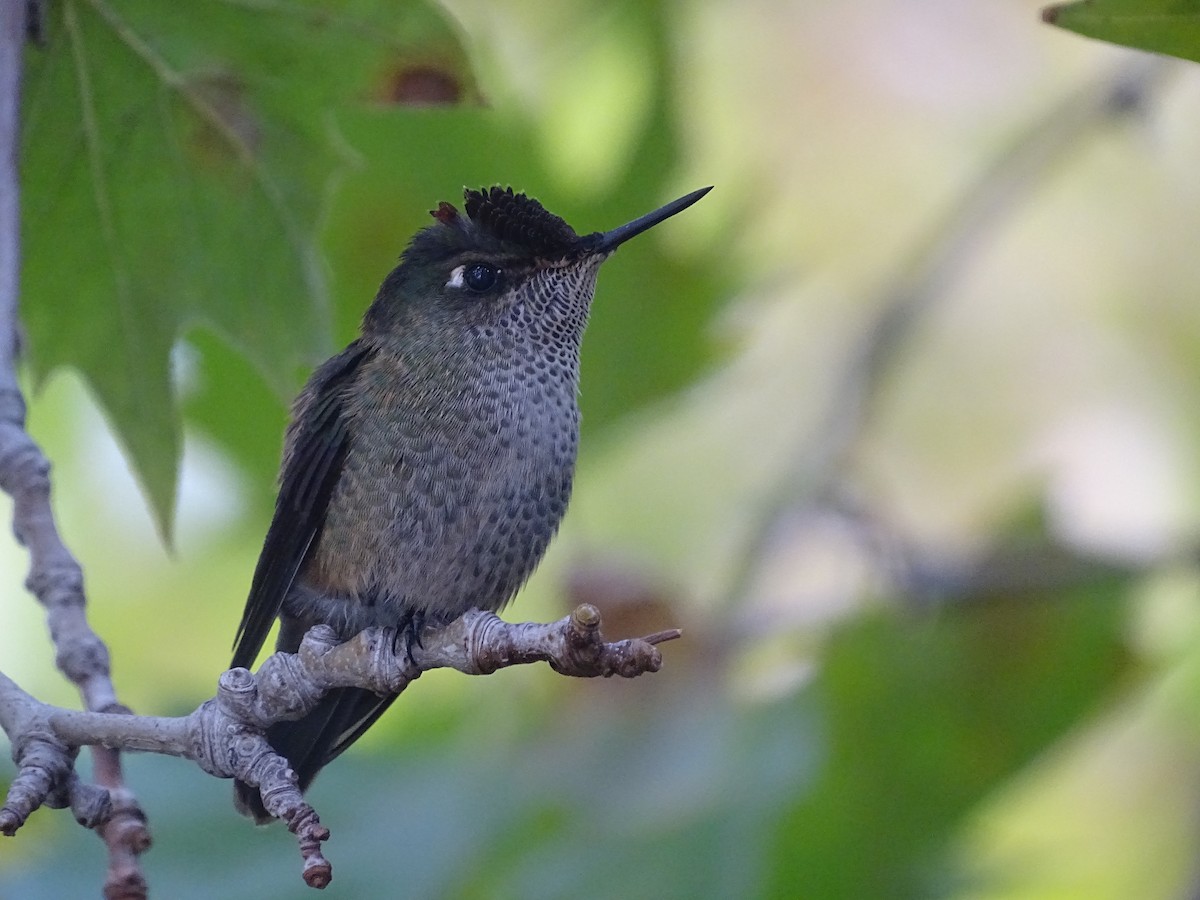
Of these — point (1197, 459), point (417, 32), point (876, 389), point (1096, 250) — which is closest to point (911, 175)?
point (1096, 250)

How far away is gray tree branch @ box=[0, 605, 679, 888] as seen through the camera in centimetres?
183

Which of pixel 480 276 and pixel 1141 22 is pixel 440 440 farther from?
pixel 1141 22

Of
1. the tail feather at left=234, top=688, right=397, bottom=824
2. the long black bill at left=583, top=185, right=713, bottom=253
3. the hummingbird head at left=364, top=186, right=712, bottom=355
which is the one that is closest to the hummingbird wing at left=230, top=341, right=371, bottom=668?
the hummingbird head at left=364, top=186, right=712, bottom=355

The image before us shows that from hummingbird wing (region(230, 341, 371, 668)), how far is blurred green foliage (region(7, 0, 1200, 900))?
0.25ft

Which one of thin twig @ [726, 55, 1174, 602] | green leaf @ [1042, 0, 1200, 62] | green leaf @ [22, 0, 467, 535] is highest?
thin twig @ [726, 55, 1174, 602]

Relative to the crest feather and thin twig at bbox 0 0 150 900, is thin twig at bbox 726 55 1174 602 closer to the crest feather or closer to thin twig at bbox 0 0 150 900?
the crest feather

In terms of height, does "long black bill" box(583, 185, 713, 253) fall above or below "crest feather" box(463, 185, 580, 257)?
below

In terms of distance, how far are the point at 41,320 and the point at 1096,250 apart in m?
5.70

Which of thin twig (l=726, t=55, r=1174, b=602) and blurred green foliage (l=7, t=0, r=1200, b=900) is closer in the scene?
blurred green foliage (l=7, t=0, r=1200, b=900)

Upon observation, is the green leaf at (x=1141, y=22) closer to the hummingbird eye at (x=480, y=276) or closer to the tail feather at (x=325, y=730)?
the hummingbird eye at (x=480, y=276)

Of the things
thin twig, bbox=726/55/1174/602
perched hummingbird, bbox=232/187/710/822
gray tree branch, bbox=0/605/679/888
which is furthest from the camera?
thin twig, bbox=726/55/1174/602

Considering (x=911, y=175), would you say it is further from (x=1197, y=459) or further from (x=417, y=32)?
(x=417, y=32)

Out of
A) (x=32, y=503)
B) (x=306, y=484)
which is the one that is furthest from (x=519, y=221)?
(x=32, y=503)

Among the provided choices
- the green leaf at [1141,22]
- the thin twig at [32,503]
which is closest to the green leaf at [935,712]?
the thin twig at [32,503]
